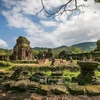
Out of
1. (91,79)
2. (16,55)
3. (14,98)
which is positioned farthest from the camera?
(16,55)

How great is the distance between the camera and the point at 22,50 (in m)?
49.0

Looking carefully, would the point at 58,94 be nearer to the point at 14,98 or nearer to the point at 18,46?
the point at 14,98

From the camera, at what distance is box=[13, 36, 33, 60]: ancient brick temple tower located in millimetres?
48812

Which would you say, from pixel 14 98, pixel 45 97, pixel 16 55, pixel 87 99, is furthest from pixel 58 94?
pixel 16 55

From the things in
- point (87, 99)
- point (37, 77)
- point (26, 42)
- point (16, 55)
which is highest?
point (26, 42)

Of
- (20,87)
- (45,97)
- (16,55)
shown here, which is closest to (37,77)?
(20,87)

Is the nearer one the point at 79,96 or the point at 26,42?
the point at 79,96

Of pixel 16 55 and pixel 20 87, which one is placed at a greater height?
pixel 16 55

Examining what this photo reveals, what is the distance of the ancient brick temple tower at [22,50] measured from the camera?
160ft

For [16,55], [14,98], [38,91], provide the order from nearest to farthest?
1. [14,98]
2. [38,91]
3. [16,55]

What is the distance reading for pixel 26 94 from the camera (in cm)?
877

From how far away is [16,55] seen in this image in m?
48.5

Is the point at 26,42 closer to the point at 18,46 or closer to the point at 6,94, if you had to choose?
the point at 18,46

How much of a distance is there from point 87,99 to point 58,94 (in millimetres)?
1157
